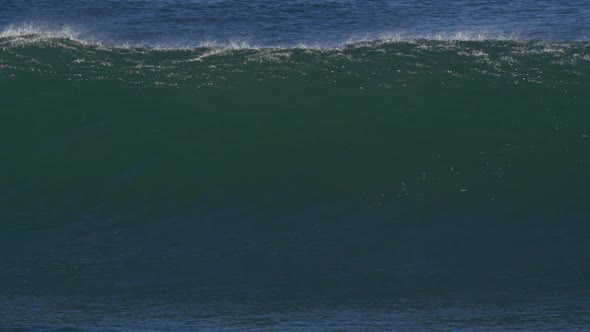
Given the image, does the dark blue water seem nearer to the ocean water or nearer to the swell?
the ocean water

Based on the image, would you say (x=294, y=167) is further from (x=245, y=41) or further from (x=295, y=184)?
(x=245, y=41)

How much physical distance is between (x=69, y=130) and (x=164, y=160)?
6.44ft

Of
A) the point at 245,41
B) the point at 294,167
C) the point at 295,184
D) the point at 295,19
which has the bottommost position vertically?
the point at 295,184

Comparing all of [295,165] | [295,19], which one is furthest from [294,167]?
[295,19]

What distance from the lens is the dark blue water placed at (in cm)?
1986

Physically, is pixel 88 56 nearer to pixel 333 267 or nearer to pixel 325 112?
pixel 325 112

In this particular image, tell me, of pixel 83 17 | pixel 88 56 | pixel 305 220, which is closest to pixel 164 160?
pixel 305 220

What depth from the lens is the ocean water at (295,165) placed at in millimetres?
12430

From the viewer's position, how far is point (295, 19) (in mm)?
20828

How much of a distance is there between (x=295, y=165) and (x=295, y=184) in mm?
587

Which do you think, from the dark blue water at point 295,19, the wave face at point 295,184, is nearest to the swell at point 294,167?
the wave face at point 295,184

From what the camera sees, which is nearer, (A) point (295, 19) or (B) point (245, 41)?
(B) point (245, 41)

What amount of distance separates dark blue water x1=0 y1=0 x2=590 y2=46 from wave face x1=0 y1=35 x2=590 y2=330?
0.53 meters

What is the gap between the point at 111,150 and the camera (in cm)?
1650
